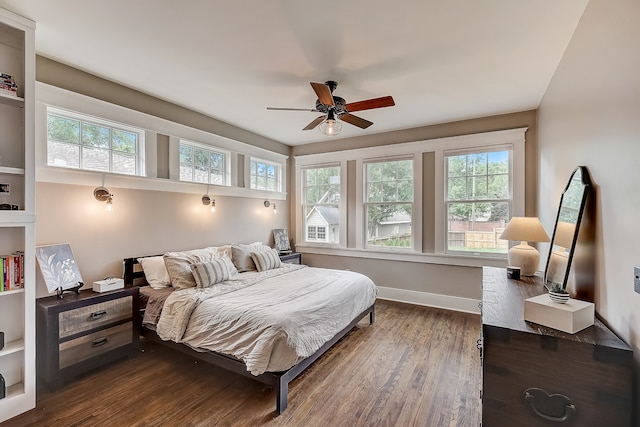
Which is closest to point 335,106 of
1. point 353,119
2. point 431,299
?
point 353,119

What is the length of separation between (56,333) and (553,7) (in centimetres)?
439

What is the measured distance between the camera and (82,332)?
2533 millimetres

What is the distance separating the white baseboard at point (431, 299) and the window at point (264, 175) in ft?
8.93

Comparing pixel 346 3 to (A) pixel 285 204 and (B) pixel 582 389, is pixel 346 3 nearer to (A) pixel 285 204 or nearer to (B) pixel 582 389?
(B) pixel 582 389

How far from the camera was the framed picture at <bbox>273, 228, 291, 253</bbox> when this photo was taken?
545cm

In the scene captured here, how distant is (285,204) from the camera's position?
5.87 meters

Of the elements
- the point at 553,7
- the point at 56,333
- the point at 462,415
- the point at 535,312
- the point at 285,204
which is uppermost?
the point at 553,7

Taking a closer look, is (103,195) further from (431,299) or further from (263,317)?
(431,299)

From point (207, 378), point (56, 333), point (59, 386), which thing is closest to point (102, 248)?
point (56, 333)

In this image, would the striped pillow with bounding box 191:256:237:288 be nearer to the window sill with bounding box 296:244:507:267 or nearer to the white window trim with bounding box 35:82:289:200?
the white window trim with bounding box 35:82:289:200

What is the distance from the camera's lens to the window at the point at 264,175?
512 centimetres

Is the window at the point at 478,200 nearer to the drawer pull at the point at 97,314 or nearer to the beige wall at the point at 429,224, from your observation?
the beige wall at the point at 429,224

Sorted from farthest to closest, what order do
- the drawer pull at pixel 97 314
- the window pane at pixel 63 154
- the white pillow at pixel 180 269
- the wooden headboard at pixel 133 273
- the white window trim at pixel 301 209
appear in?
the white window trim at pixel 301 209 → the wooden headboard at pixel 133 273 → the white pillow at pixel 180 269 → the window pane at pixel 63 154 → the drawer pull at pixel 97 314

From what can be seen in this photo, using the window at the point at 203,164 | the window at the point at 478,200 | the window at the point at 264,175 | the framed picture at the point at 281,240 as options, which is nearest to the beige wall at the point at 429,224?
the window at the point at 478,200
